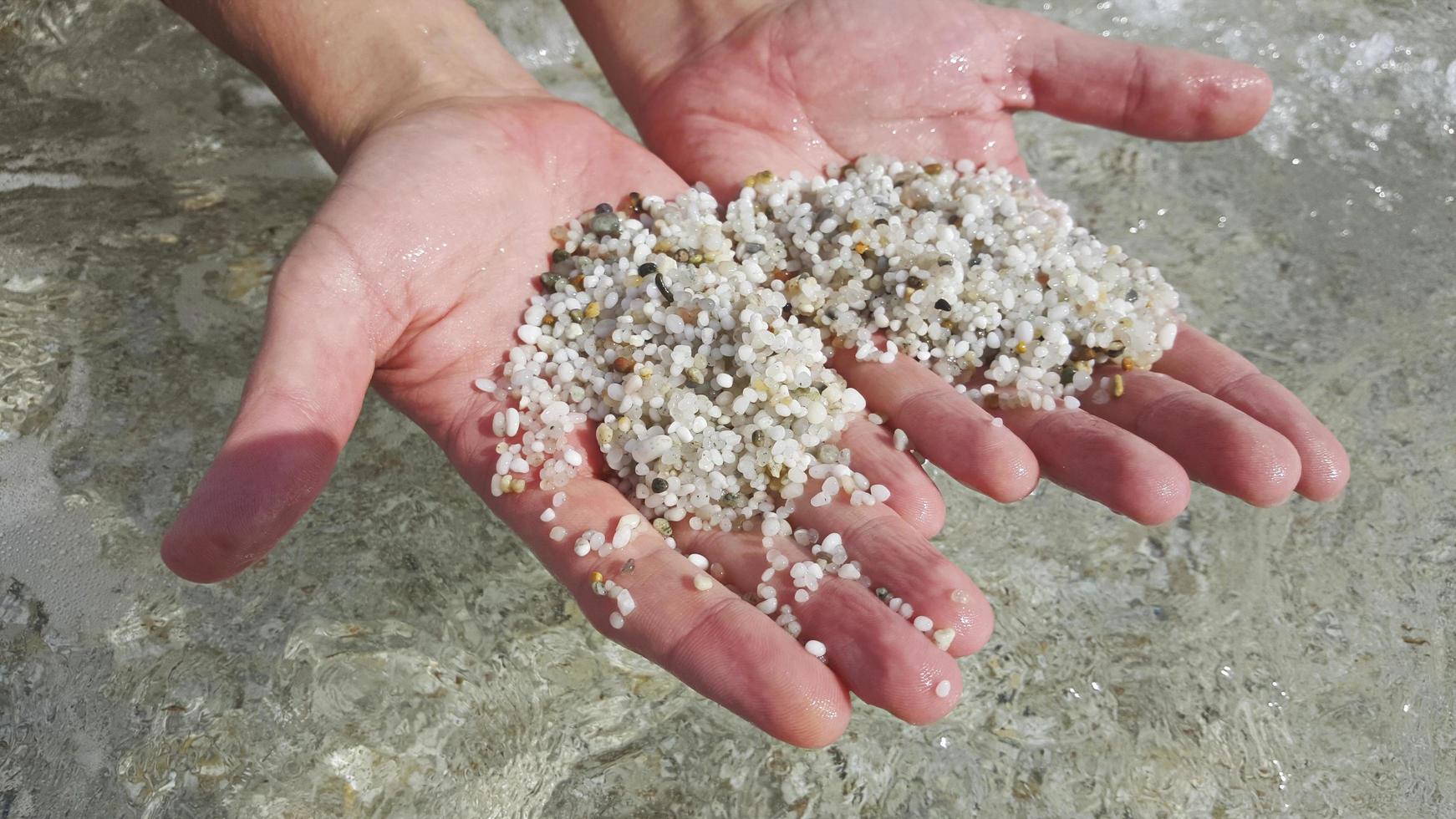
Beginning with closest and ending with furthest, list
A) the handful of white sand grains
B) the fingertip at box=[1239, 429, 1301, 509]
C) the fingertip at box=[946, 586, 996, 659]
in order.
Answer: the fingertip at box=[946, 586, 996, 659] → the fingertip at box=[1239, 429, 1301, 509] → the handful of white sand grains

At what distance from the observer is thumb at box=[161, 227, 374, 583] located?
5.19 feet

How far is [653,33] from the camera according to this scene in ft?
9.61

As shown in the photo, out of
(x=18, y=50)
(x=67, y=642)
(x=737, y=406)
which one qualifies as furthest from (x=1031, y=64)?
(x=18, y=50)

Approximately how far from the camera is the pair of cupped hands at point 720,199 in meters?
1.66

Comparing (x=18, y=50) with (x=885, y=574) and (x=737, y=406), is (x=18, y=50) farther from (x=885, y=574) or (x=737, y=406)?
(x=885, y=574)

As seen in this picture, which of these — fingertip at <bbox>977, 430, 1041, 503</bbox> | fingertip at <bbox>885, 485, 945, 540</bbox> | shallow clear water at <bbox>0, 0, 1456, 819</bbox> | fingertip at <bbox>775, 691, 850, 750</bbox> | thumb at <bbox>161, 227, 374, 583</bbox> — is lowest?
shallow clear water at <bbox>0, 0, 1456, 819</bbox>

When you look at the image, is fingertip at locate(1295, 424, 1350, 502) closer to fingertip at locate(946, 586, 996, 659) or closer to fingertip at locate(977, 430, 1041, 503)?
fingertip at locate(977, 430, 1041, 503)

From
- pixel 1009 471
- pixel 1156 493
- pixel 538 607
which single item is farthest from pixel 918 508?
pixel 538 607

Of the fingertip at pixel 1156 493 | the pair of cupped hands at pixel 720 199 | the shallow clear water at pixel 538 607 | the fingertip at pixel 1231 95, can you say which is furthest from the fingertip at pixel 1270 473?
the fingertip at pixel 1231 95

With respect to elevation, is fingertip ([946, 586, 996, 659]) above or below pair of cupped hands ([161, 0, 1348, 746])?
below

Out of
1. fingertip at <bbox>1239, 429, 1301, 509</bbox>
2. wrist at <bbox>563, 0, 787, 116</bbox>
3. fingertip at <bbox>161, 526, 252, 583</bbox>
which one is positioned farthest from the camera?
wrist at <bbox>563, 0, 787, 116</bbox>

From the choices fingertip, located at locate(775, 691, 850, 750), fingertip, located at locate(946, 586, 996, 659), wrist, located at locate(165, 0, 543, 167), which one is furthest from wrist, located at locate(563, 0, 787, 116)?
fingertip, located at locate(775, 691, 850, 750)

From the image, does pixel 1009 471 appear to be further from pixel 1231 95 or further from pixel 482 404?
pixel 1231 95

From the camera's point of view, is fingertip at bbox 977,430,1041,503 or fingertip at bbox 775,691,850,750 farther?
fingertip at bbox 977,430,1041,503
